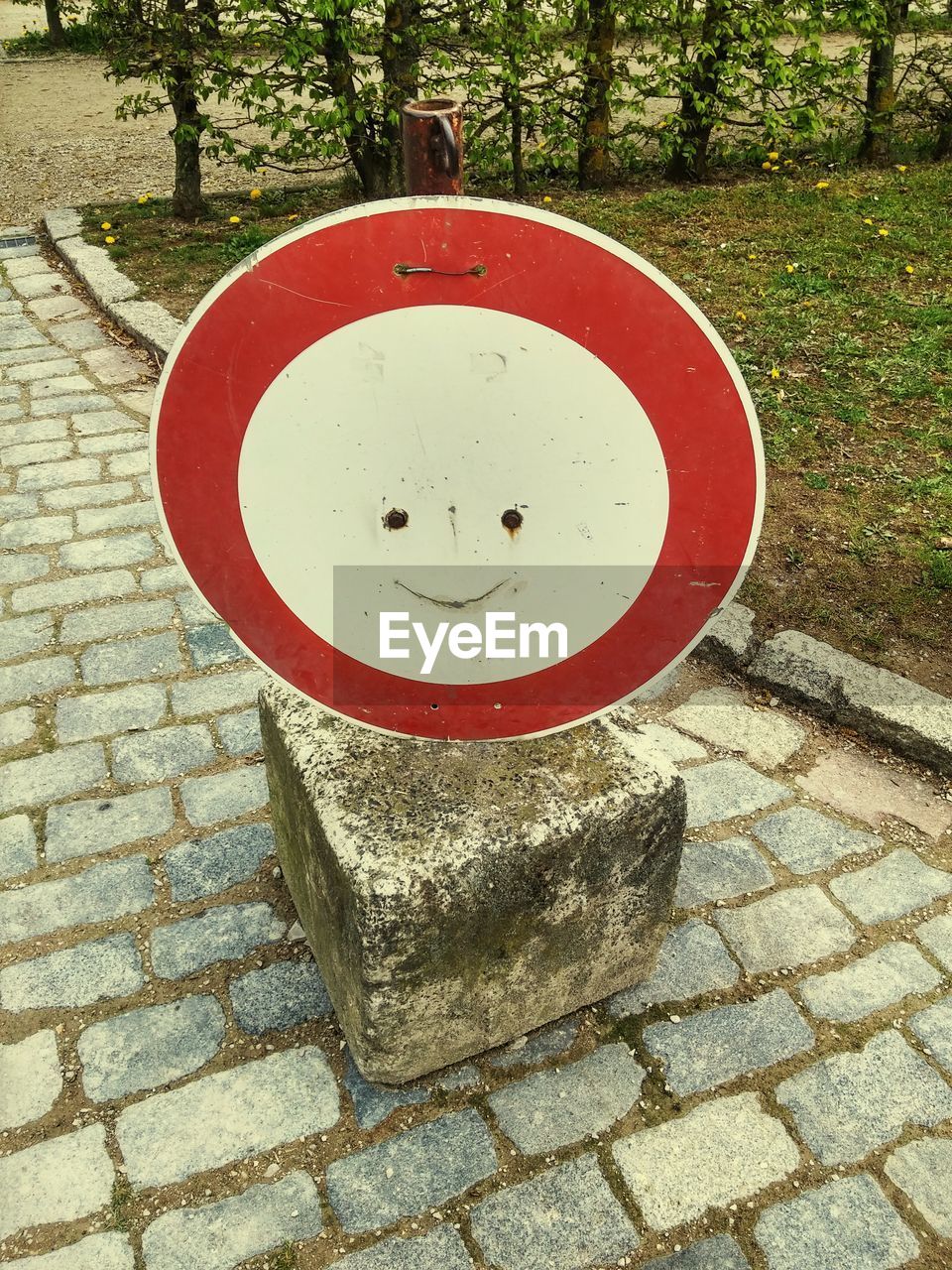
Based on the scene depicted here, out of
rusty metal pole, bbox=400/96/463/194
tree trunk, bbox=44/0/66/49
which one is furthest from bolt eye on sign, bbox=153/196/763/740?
tree trunk, bbox=44/0/66/49

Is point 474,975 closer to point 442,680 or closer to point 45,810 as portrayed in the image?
point 442,680

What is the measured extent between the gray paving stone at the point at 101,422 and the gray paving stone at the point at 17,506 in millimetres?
604

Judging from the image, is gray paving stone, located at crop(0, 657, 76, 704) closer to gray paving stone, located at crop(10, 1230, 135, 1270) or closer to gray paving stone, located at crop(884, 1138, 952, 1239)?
gray paving stone, located at crop(10, 1230, 135, 1270)

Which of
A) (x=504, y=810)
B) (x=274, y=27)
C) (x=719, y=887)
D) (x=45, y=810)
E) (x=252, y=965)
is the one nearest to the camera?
(x=504, y=810)

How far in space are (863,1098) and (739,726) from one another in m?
1.24

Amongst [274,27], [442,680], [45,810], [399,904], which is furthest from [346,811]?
[274,27]

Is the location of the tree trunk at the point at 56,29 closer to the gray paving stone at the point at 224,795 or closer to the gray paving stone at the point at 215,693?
the gray paving stone at the point at 215,693

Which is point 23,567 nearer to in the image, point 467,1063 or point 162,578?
point 162,578

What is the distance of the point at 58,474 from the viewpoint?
455 cm

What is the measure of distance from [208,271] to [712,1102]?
18.5 ft

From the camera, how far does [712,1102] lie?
220cm

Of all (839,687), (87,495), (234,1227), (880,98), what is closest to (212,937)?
(234,1227)

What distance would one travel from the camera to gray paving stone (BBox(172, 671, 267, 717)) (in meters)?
3.31

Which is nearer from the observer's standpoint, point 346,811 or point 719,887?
point 346,811
